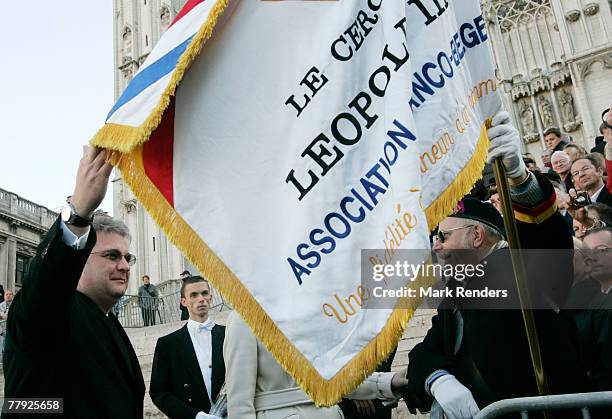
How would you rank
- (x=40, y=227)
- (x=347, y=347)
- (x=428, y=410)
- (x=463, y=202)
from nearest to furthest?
(x=347, y=347), (x=428, y=410), (x=463, y=202), (x=40, y=227)

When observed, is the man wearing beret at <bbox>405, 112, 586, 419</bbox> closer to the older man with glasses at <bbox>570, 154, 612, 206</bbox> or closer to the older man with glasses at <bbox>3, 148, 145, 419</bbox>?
the older man with glasses at <bbox>3, 148, 145, 419</bbox>

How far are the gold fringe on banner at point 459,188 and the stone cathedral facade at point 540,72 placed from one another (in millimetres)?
18686

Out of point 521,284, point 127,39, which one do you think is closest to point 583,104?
point 521,284

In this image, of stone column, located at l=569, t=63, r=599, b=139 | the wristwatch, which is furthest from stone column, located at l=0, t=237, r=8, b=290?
the wristwatch

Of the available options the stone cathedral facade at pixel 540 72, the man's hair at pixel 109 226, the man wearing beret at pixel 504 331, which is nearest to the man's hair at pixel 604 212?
the man wearing beret at pixel 504 331

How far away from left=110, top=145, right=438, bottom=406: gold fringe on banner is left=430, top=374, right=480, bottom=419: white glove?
82cm

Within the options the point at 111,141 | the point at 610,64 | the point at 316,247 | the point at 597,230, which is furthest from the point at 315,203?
the point at 610,64

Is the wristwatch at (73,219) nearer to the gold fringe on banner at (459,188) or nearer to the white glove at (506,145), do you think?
the gold fringe on banner at (459,188)

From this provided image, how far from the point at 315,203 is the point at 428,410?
1.35 m

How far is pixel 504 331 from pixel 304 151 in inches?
51.1

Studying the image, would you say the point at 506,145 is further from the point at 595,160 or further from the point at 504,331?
the point at 595,160

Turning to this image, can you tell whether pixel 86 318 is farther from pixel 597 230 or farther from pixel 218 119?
pixel 597 230

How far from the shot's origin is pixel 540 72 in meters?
21.7

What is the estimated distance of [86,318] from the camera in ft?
8.43
